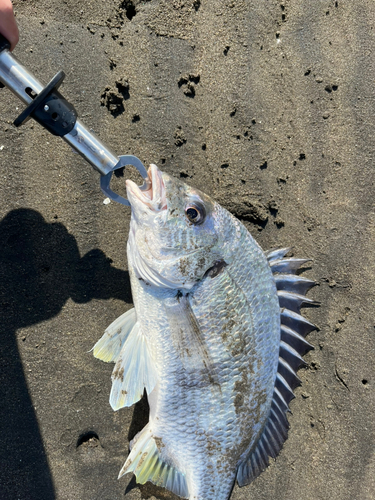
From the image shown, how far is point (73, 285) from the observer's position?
2.08 metres

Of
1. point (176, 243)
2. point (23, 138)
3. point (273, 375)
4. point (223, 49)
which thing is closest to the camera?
point (176, 243)

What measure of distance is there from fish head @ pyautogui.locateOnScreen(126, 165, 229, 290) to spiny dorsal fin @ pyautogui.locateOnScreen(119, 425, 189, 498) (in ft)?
3.28

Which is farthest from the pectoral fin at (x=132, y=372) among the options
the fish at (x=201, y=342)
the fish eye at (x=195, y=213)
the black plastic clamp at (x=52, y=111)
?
the black plastic clamp at (x=52, y=111)

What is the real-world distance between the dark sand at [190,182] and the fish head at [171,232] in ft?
1.59

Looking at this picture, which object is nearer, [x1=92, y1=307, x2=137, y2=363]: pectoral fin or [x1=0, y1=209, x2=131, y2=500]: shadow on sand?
[x1=92, y1=307, x2=137, y2=363]: pectoral fin

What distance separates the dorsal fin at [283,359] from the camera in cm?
190

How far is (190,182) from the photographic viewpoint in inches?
85.7

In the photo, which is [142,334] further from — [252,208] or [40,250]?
[252,208]

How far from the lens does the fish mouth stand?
64.4 inches

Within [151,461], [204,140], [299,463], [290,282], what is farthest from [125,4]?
[299,463]

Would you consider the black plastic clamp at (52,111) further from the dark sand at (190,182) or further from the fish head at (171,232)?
the dark sand at (190,182)

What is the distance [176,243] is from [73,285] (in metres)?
0.86

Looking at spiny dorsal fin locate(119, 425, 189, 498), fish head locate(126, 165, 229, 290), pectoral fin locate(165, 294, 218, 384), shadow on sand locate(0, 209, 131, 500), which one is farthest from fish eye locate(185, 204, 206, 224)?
spiny dorsal fin locate(119, 425, 189, 498)

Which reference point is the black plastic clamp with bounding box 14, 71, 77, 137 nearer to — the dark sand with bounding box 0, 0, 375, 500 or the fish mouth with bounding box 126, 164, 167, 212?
the fish mouth with bounding box 126, 164, 167, 212
